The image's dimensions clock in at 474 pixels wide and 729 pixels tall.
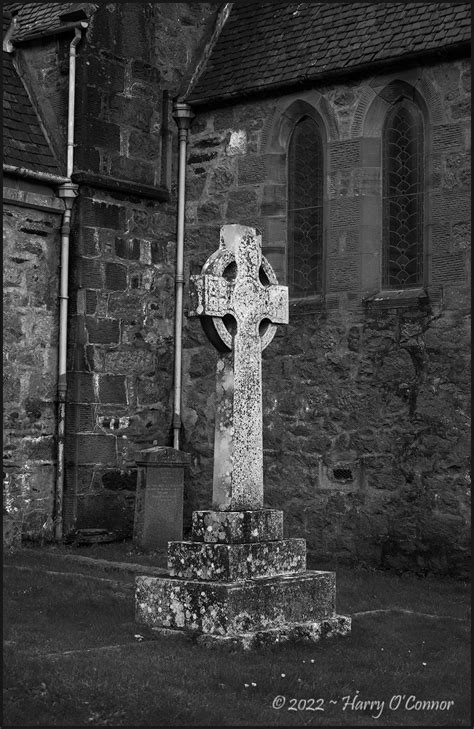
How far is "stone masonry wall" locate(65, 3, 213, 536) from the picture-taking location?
42.7ft

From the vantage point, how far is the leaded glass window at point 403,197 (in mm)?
12180

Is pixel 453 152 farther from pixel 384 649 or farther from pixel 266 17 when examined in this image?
pixel 384 649

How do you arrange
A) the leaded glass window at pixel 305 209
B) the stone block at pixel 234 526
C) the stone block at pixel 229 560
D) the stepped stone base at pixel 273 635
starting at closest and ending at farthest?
1. the stepped stone base at pixel 273 635
2. the stone block at pixel 229 560
3. the stone block at pixel 234 526
4. the leaded glass window at pixel 305 209

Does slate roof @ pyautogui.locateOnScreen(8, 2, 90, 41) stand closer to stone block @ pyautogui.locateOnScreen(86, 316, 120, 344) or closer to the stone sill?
stone block @ pyautogui.locateOnScreen(86, 316, 120, 344)

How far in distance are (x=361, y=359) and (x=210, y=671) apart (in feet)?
19.1

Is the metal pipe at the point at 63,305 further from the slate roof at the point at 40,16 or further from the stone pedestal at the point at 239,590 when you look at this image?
the stone pedestal at the point at 239,590

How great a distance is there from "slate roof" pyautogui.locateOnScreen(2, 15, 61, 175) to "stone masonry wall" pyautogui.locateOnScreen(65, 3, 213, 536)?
41 centimetres

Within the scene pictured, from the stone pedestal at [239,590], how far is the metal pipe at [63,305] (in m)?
4.80

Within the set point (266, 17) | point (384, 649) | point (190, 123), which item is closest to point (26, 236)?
point (190, 123)

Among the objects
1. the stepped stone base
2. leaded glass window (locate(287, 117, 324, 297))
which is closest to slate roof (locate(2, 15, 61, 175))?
leaded glass window (locate(287, 117, 324, 297))

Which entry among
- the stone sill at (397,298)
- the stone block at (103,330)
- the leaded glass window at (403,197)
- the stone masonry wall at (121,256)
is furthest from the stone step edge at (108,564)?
the leaded glass window at (403,197)

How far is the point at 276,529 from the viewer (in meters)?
8.27

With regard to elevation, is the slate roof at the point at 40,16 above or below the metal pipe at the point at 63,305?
above

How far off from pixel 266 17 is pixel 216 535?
804 centimetres
